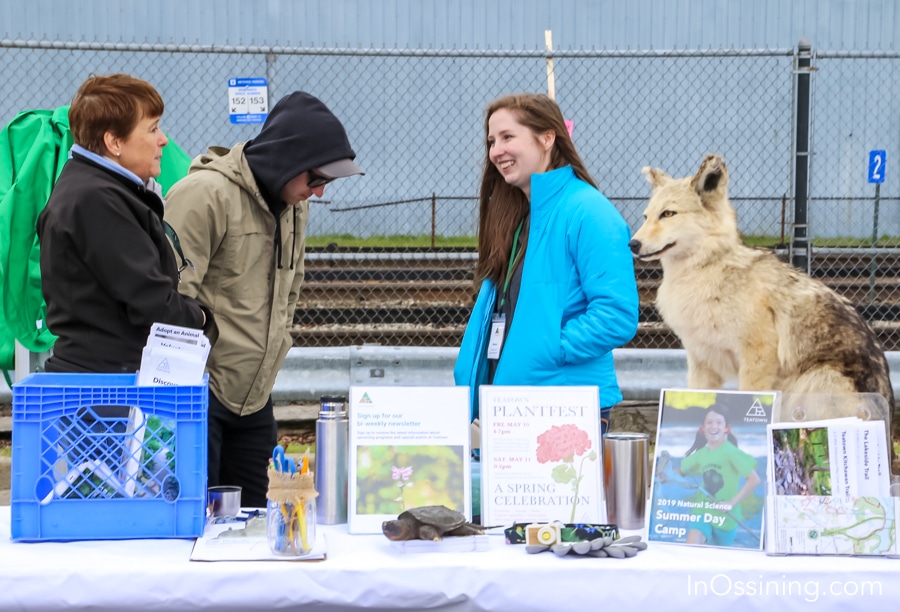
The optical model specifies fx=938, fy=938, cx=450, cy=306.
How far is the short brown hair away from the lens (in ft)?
7.81

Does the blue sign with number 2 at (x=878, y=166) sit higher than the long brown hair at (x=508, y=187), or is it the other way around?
the blue sign with number 2 at (x=878, y=166)

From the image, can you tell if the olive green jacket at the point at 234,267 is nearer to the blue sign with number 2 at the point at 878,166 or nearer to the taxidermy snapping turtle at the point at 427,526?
the taxidermy snapping turtle at the point at 427,526

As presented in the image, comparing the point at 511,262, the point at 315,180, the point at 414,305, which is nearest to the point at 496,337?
the point at 511,262

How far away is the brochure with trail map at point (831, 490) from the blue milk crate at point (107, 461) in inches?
48.2

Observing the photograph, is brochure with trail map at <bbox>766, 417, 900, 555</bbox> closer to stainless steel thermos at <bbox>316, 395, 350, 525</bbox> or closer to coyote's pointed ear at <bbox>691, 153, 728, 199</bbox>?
stainless steel thermos at <bbox>316, 395, 350, 525</bbox>

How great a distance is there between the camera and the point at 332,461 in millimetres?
2154

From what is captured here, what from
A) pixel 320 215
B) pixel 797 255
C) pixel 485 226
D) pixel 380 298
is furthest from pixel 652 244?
pixel 320 215

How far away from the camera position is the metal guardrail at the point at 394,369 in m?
5.31

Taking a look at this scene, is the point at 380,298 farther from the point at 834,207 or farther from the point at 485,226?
the point at 834,207

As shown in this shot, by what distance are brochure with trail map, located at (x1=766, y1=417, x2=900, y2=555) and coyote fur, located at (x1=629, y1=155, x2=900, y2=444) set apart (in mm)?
1751

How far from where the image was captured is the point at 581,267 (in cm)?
284

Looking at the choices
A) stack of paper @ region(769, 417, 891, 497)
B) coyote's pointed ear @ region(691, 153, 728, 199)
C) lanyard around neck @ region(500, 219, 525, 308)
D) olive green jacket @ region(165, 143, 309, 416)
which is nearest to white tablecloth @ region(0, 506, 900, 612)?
stack of paper @ region(769, 417, 891, 497)

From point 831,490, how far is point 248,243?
179 cm

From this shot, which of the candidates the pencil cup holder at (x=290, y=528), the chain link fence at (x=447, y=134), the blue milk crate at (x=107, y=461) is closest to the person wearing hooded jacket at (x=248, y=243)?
the blue milk crate at (x=107, y=461)
